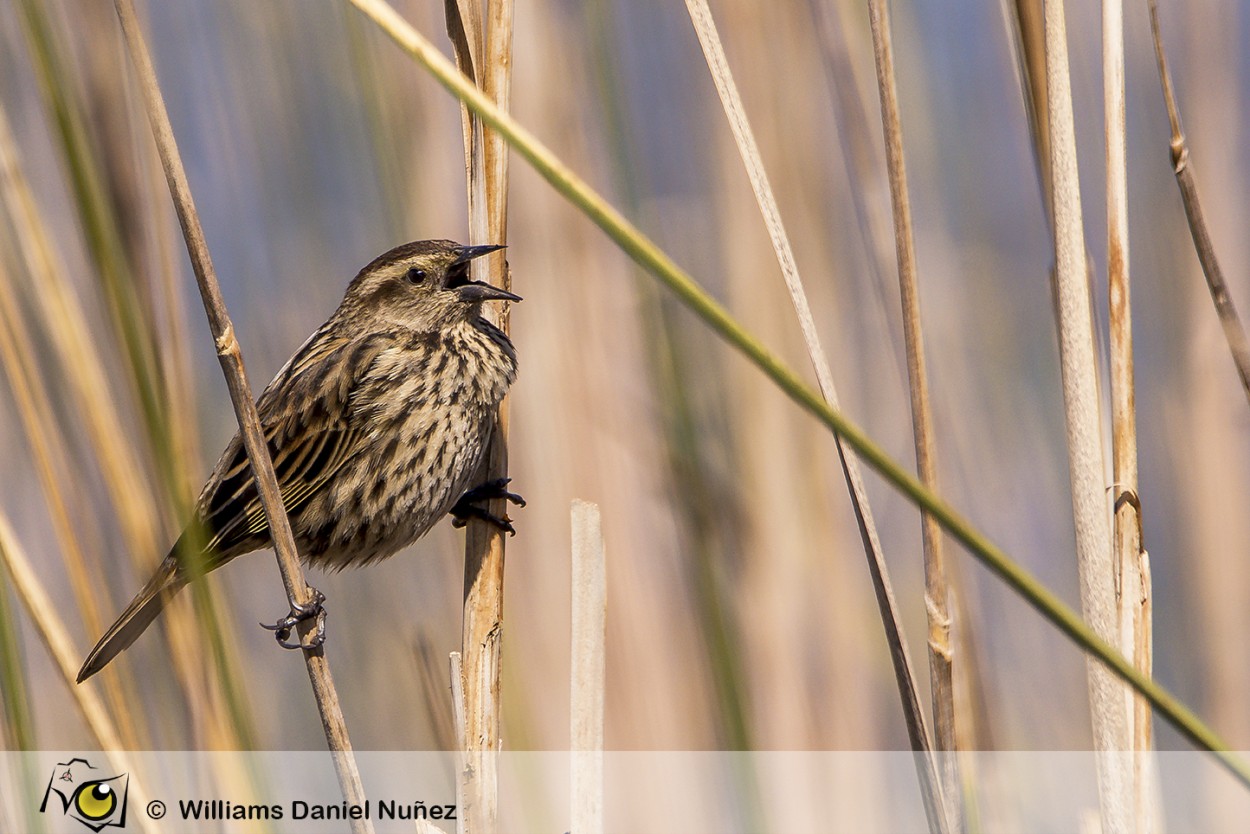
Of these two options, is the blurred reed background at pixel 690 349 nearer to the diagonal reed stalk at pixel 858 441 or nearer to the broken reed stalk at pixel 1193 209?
the broken reed stalk at pixel 1193 209

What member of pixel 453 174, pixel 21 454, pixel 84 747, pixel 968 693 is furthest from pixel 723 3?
pixel 84 747

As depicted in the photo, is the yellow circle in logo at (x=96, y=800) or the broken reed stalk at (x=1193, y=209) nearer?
the broken reed stalk at (x=1193, y=209)

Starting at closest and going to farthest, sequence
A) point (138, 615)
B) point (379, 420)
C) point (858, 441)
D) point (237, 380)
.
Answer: point (858, 441)
point (237, 380)
point (138, 615)
point (379, 420)

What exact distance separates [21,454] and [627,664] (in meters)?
1.25

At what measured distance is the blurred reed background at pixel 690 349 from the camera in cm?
200

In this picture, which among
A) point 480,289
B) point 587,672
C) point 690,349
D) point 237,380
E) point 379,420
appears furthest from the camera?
point 379,420

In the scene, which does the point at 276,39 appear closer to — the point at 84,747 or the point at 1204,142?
the point at 84,747

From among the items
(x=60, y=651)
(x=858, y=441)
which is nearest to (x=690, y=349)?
(x=60, y=651)

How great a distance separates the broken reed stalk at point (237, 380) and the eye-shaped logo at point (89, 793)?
376mm

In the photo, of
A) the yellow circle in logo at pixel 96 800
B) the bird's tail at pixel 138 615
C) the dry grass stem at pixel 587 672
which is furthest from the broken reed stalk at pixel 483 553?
the yellow circle in logo at pixel 96 800

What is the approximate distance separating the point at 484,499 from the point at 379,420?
1.51ft

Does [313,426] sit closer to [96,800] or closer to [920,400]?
[96,800]

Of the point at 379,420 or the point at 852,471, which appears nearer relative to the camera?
the point at 852,471

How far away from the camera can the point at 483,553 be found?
A: 176 cm
